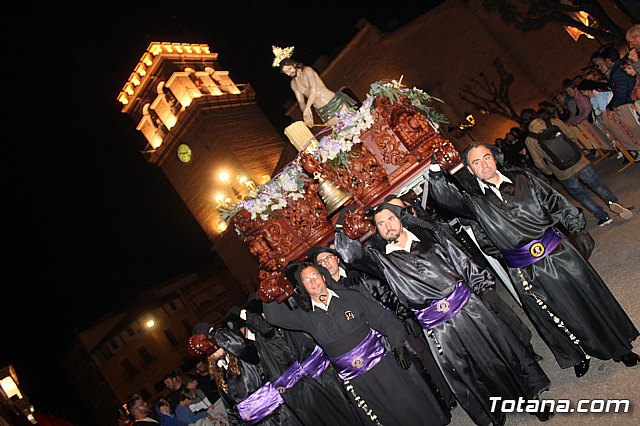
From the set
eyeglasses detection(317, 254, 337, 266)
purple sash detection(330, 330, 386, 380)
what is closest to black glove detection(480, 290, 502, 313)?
purple sash detection(330, 330, 386, 380)

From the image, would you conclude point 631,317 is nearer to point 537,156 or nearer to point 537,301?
point 537,301

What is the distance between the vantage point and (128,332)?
46844 mm

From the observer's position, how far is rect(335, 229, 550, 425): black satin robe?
425 centimetres

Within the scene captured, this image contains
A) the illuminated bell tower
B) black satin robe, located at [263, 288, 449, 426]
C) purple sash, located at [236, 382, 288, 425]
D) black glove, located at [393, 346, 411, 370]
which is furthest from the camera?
the illuminated bell tower

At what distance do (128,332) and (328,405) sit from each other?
47.7 meters

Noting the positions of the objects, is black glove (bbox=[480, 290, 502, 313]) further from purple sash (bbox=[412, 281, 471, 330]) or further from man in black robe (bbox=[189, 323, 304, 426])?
man in black robe (bbox=[189, 323, 304, 426])

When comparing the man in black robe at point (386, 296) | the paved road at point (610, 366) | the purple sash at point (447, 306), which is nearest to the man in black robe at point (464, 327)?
the purple sash at point (447, 306)

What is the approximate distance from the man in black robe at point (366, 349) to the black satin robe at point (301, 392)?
102 cm

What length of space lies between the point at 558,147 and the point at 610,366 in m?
4.02

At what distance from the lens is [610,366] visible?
13.3ft

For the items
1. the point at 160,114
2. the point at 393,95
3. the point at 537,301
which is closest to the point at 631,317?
the point at 537,301

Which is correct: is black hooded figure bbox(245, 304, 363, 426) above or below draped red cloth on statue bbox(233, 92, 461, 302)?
below

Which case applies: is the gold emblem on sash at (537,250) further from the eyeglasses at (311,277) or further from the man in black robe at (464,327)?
the eyeglasses at (311,277)

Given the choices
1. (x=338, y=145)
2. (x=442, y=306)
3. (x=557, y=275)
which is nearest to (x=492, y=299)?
(x=442, y=306)
